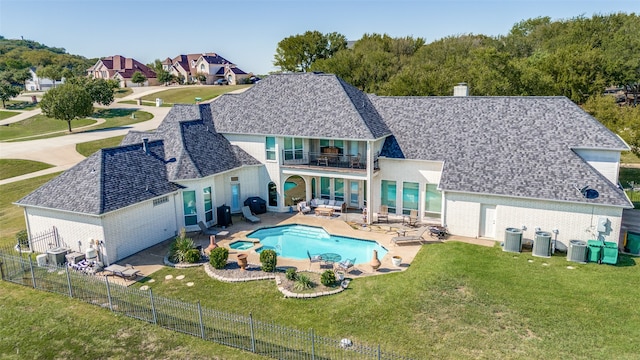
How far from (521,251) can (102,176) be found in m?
24.0

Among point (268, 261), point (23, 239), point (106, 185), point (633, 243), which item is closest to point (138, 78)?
point (23, 239)

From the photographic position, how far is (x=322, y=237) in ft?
90.9

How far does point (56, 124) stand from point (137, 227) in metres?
64.8

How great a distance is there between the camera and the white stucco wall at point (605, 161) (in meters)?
23.9

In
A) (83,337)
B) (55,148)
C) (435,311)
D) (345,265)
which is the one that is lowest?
(83,337)

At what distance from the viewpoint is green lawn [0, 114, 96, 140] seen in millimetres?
70000

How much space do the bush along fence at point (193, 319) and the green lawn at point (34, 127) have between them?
56.0m

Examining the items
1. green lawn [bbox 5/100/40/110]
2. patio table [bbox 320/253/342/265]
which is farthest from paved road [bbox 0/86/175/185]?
green lawn [bbox 5/100/40/110]

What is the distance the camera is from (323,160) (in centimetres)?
3156

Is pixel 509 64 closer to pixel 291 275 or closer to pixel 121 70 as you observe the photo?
pixel 291 275

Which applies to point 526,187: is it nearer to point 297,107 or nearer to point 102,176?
point 297,107

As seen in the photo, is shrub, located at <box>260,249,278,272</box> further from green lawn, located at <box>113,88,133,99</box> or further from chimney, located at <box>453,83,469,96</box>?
green lawn, located at <box>113,88,133,99</box>

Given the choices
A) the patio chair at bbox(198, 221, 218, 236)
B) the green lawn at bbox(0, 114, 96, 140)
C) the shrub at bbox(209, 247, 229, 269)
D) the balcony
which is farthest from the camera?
the green lawn at bbox(0, 114, 96, 140)

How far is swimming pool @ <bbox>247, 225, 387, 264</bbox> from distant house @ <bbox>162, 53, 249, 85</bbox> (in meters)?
96.1
